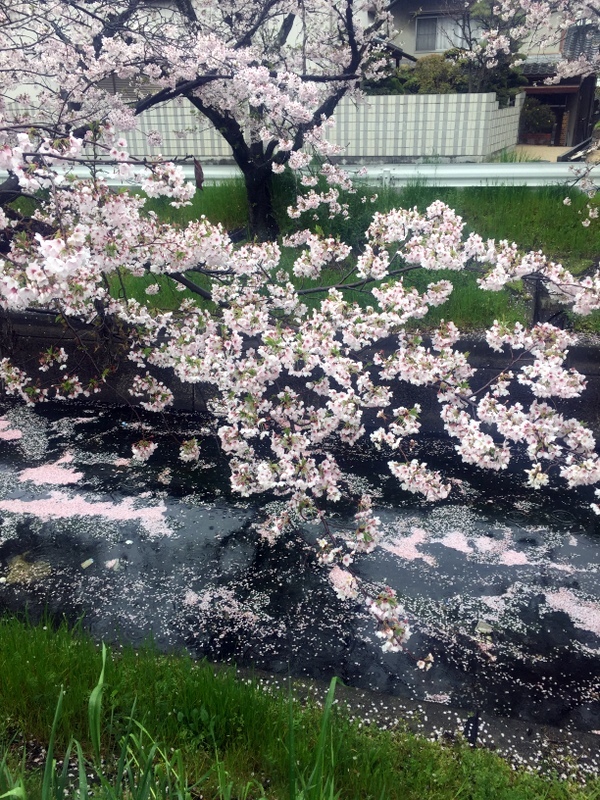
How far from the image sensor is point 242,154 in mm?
8594

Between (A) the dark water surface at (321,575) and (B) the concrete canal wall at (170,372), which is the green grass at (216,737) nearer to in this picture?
(A) the dark water surface at (321,575)

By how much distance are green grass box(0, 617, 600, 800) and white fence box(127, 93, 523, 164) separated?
12071mm

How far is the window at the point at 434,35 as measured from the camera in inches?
917

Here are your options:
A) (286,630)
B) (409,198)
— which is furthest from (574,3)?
(286,630)

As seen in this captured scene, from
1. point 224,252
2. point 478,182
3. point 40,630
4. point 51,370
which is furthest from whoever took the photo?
point 478,182

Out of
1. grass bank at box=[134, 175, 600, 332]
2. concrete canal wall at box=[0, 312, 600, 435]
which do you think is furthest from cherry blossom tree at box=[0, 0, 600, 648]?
grass bank at box=[134, 175, 600, 332]

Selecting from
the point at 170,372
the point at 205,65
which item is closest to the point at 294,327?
the point at 170,372

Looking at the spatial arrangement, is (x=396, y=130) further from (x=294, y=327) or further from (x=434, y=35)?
(x=434, y=35)

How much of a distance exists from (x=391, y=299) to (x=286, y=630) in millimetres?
2224

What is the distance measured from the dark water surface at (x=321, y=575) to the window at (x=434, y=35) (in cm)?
2252

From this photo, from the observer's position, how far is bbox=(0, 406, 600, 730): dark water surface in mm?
3621

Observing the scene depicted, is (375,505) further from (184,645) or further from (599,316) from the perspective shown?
(599,316)

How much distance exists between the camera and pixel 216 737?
261 centimetres

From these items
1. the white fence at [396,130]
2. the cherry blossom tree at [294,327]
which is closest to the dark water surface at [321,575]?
the cherry blossom tree at [294,327]
